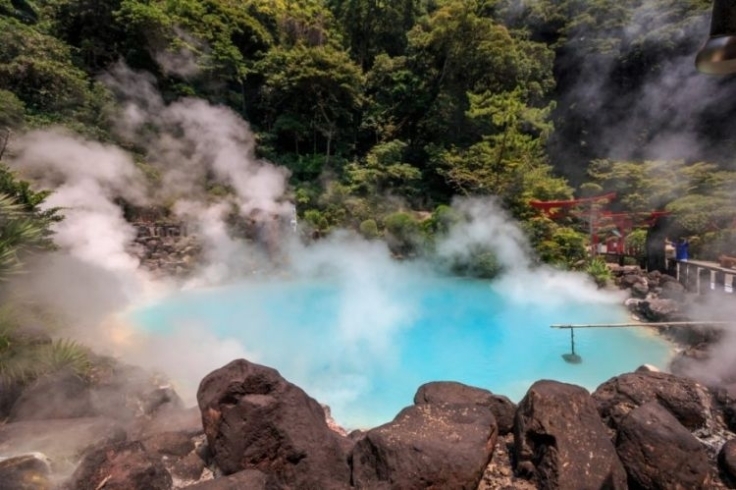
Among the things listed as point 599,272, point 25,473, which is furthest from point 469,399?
point 599,272

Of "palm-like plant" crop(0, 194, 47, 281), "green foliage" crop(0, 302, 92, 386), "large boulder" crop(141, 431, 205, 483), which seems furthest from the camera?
"palm-like plant" crop(0, 194, 47, 281)

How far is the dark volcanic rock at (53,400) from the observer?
13.0ft

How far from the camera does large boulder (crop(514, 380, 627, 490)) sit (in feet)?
8.77

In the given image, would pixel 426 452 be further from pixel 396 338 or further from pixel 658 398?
pixel 396 338

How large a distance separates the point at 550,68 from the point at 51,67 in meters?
21.6

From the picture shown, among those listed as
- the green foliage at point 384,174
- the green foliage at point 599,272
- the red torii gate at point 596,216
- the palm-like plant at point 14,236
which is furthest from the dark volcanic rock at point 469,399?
the green foliage at point 384,174

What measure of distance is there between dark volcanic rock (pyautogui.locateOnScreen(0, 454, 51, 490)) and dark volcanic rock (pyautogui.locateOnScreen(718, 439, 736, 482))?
498cm

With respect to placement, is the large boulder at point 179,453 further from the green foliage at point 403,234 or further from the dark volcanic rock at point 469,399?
the green foliage at point 403,234

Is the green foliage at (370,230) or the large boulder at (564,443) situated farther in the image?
the green foliage at (370,230)

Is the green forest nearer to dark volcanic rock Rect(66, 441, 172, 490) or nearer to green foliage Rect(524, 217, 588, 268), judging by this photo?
green foliage Rect(524, 217, 588, 268)

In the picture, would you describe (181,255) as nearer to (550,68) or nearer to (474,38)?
(474,38)

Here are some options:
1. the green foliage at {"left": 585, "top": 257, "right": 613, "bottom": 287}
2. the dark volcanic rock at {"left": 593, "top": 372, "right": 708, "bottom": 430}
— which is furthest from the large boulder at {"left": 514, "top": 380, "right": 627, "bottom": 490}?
the green foliage at {"left": 585, "top": 257, "right": 613, "bottom": 287}

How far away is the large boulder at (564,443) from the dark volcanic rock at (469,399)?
1.10 ft

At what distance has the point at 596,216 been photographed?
13.2m
